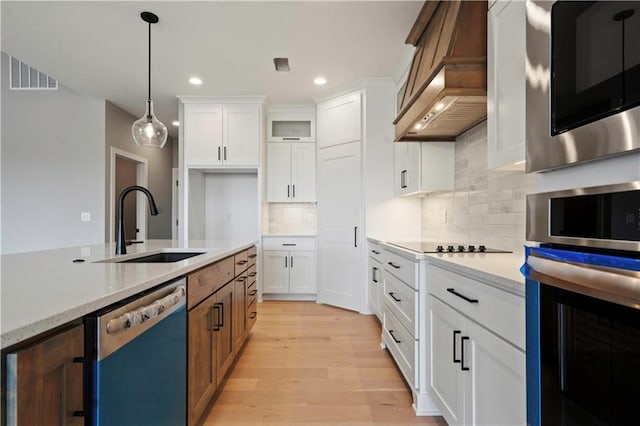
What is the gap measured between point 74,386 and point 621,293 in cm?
118

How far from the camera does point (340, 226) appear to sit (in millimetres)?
3852

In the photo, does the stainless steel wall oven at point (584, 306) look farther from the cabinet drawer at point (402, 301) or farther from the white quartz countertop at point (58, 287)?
the white quartz countertop at point (58, 287)

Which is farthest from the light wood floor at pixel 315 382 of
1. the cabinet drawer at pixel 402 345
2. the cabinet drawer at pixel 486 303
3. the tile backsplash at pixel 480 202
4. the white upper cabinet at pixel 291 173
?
the white upper cabinet at pixel 291 173

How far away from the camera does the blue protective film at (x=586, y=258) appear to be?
540mm

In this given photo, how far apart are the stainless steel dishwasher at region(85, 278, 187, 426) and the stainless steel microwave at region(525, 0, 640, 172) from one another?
122 centimetres

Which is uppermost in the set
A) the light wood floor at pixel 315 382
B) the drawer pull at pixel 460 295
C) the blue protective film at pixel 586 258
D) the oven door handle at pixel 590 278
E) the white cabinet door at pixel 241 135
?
the white cabinet door at pixel 241 135

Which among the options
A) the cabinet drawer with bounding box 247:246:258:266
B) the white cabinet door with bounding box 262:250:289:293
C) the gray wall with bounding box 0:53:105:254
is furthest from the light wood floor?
the gray wall with bounding box 0:53:105:254

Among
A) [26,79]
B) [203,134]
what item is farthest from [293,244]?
[26,79]

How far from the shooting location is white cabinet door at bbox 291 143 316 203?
4469mm

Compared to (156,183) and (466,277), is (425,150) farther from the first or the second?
(156,183)

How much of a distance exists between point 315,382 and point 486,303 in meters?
1.45

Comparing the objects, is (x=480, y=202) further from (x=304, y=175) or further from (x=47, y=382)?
(x=304, y=175)

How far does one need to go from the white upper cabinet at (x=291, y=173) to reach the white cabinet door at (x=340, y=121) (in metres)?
0.46

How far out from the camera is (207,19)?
2.54m
